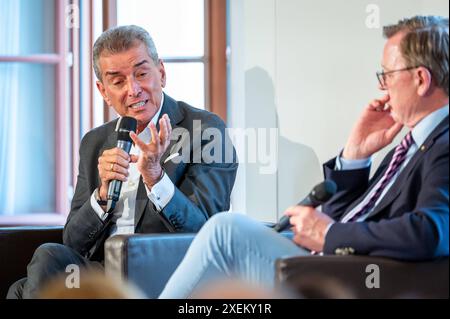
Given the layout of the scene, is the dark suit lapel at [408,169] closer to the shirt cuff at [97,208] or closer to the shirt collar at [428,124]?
the shirt collar at [428,124]

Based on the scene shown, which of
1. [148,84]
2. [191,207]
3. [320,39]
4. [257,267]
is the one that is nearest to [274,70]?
[320,39]

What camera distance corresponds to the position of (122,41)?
2729 mm

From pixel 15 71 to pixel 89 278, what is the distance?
1205 millimetres

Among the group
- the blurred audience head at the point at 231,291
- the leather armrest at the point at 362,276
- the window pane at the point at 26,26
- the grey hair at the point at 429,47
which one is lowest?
the blurred audience head at the point at 231,291

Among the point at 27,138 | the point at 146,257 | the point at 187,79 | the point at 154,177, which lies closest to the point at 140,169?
the point at 154,177

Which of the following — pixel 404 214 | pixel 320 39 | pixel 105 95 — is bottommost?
pixel 404 214

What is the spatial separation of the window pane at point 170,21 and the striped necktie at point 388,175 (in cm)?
143

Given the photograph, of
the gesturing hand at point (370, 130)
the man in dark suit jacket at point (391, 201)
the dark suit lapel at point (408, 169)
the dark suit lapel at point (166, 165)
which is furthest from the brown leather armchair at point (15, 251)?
the dark suit lapel at point (408, 169)

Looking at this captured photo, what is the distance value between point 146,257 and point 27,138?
4.59ft

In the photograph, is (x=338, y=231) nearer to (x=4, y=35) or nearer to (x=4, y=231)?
(x=4, y=231)

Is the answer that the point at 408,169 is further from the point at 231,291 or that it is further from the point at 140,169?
the point at 140,169

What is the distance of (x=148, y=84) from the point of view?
8.94ft

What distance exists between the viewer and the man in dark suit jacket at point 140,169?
8.07ft

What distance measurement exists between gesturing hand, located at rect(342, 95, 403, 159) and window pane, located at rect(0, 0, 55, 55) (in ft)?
5.39
